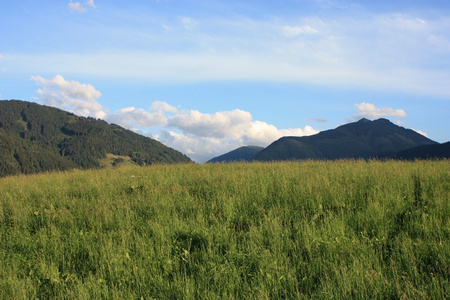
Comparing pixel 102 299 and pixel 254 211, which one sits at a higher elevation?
pixel 254 211

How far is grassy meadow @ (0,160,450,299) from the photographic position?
14.4 ft

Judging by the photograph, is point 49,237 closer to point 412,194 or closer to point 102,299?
point 102,299

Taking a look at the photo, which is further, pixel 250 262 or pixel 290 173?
pixel 290 173

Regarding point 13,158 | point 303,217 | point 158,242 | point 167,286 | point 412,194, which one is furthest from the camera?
point 13,158

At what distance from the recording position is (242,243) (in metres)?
5.48

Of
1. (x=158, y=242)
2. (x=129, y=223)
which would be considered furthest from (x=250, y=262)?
(x=129, y=223)

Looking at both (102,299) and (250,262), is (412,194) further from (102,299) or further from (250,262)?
(102,299)

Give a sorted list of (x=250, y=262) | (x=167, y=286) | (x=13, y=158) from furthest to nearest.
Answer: (x=13, y=158) < (x=250, y=262) < (x=167, y=286)

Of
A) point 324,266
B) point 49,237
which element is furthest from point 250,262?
point 49,237

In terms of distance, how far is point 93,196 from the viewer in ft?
31.4

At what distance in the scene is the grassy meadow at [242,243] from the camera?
4387 mm

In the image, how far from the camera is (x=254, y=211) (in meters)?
7.05

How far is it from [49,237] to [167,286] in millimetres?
4030

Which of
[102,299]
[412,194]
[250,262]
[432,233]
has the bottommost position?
[102,299]
